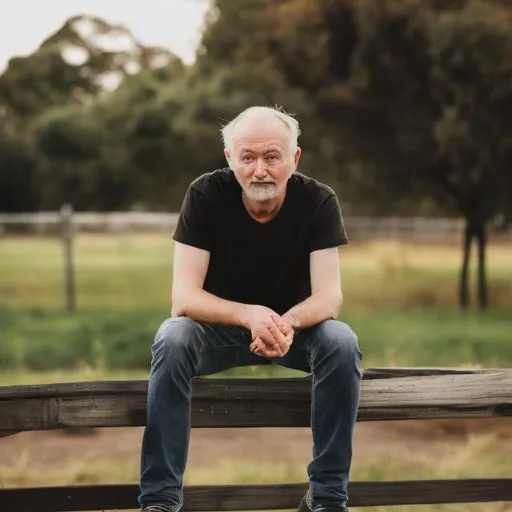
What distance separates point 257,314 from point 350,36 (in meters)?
10.9

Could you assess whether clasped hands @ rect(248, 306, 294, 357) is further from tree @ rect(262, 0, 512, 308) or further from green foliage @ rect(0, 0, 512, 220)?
tree @ rect(262, 0, 512, 308)

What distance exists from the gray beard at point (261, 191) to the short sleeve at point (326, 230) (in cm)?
22

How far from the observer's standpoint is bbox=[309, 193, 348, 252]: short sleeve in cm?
365

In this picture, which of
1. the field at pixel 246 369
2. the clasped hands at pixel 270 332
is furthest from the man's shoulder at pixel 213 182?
the field at pixel 246 369

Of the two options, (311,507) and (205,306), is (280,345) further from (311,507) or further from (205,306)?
(311,507)

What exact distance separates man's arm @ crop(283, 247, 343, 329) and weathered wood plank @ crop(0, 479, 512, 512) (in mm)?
739

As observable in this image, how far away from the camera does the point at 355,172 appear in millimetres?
15062

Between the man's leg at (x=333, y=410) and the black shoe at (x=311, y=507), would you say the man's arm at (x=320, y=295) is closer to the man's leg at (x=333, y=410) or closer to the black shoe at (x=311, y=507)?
the man's leg at (x=333, y=410)

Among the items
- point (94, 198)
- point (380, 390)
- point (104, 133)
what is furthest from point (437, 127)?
point (94, 198)

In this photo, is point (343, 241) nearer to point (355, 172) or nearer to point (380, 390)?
point (380, 390)

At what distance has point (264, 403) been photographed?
352 cm

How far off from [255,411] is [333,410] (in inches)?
13.8

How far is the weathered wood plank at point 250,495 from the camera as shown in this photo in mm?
3600

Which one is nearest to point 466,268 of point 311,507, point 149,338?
point 149,338
